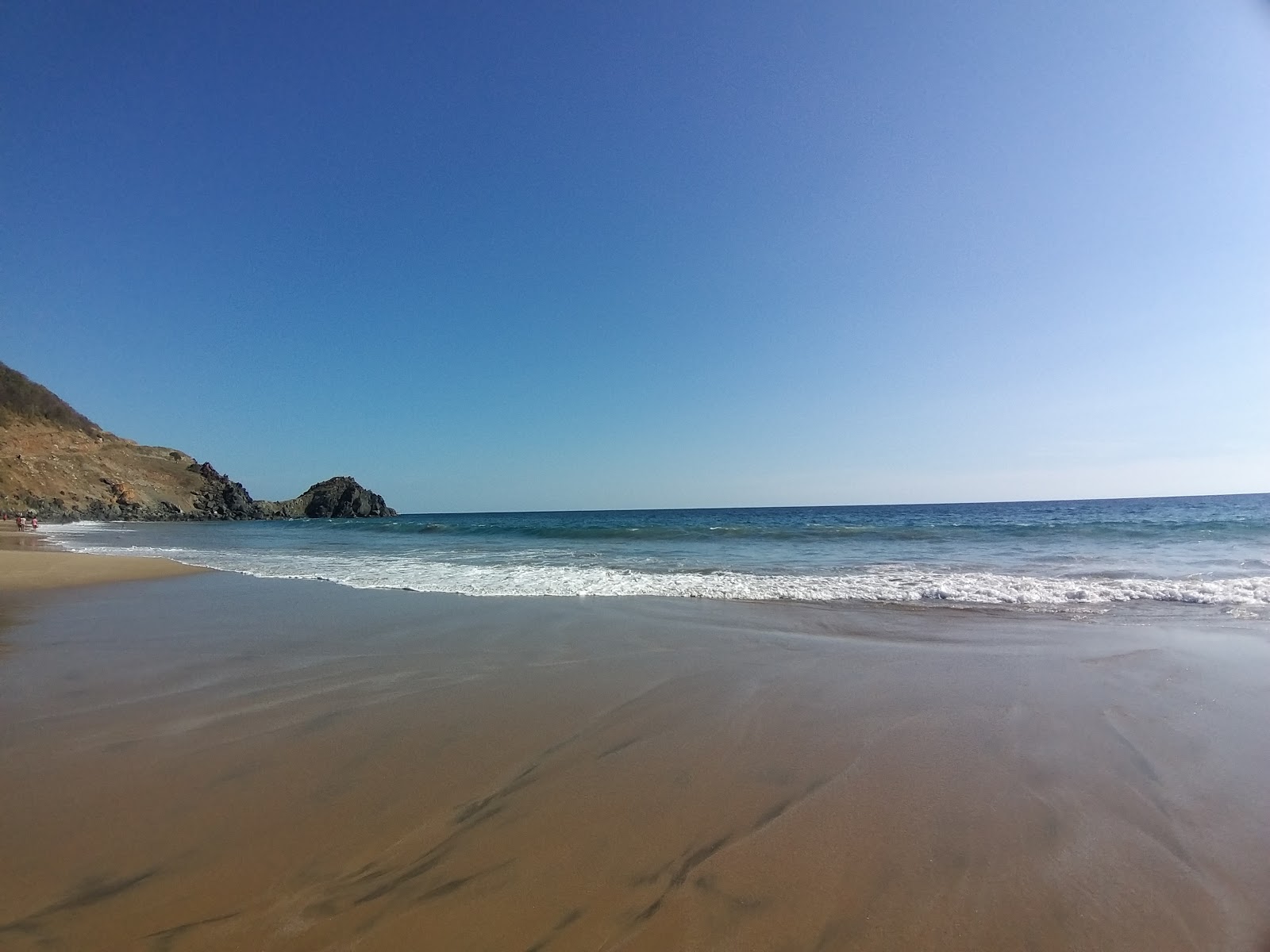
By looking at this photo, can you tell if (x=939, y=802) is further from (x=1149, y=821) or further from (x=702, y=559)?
(x=702, y=559)

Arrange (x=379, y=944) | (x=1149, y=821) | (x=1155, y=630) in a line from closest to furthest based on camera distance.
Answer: (x=379, y=944)
(x=1149, y=821)
(x=1155, y=630)

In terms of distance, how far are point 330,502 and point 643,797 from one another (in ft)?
388

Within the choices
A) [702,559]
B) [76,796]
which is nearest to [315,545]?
[702,559]

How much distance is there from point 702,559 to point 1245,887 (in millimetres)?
14513

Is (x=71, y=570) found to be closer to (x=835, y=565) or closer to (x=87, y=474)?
(x=835, y=565)

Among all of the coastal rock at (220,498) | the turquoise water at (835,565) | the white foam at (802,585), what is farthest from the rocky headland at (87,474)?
the white foam at (802,585)

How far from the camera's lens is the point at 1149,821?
303 cm

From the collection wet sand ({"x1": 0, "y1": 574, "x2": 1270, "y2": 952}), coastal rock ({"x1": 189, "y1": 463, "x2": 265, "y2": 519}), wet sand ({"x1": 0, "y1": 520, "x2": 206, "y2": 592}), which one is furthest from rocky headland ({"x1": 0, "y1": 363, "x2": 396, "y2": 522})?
wet sand ({"x1": 0, "y1": 574, "x2": 1270, "y2": 952})

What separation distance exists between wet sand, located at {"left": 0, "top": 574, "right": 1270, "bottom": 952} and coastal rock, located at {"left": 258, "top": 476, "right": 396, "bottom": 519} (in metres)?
112

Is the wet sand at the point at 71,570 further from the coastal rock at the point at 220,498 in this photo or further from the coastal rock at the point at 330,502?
the coastal rock at the point at 330,502

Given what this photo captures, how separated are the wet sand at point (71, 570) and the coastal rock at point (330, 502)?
3791 inches

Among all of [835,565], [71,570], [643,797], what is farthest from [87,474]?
[643,797]

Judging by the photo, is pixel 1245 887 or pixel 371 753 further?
pixel 371 753

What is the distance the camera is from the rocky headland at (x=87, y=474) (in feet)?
194
